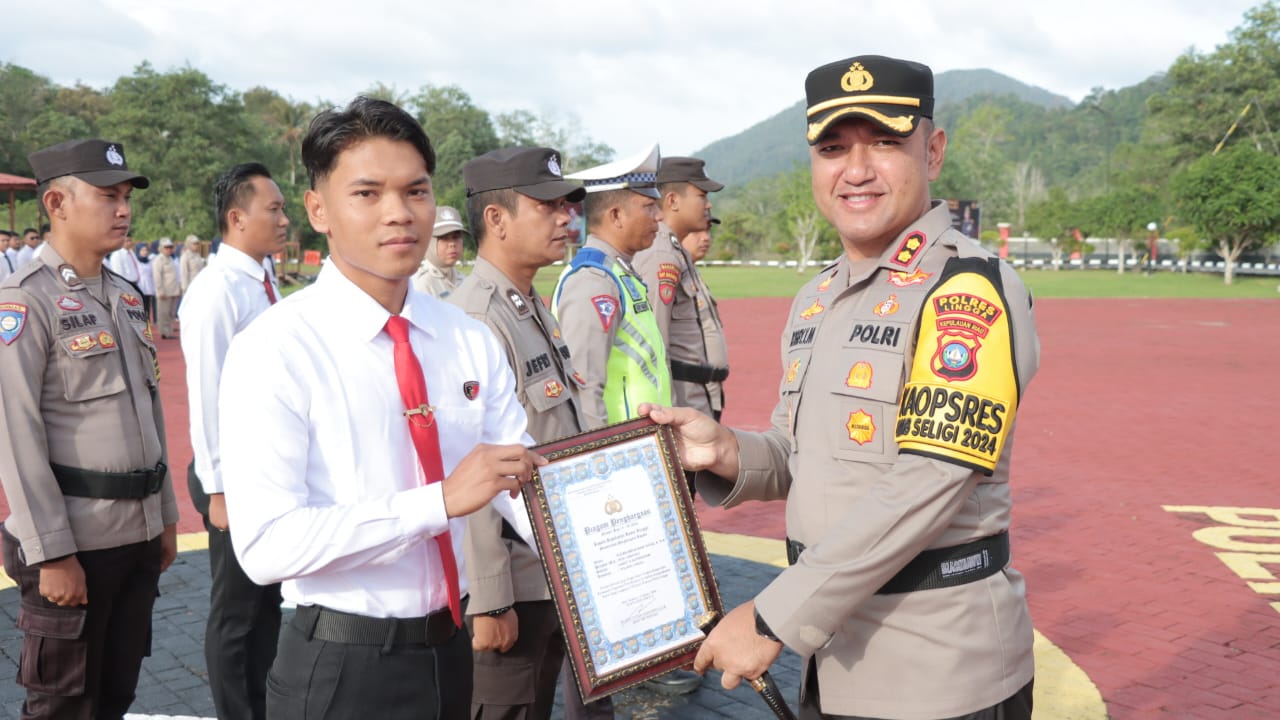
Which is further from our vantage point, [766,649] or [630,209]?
[630,209]

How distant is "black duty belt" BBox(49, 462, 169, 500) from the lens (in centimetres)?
351

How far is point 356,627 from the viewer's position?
220 centimetres

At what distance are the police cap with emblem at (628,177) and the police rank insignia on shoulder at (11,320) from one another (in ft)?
8.25

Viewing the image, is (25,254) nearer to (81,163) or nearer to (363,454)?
(81,163)

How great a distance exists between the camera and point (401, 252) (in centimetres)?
225

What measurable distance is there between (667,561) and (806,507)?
38 centimetres

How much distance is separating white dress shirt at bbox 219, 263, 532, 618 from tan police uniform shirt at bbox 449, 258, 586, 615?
2.59ft

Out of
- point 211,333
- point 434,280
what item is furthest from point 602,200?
point 434,280

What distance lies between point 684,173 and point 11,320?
13.4 ft

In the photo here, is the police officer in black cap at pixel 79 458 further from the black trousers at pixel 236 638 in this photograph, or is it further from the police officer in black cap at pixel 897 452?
the police officer in black cap at pixel 897 452

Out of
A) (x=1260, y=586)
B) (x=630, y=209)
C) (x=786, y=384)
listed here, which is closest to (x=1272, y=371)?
(x=1260, y=586)

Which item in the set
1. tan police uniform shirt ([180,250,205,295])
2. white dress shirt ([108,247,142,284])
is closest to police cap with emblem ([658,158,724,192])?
white dress shirt ([108,247,142,284])

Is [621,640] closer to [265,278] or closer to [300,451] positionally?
[300,451]

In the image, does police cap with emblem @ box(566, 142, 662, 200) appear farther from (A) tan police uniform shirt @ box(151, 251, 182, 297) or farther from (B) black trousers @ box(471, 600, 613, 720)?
(A) tan police uniform shirt @ box(151, 251, 182, 297)
